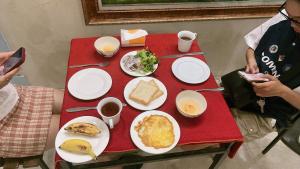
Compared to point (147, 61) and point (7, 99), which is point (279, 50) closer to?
point (147, 61)

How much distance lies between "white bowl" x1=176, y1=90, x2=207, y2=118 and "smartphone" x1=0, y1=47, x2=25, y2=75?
775mm

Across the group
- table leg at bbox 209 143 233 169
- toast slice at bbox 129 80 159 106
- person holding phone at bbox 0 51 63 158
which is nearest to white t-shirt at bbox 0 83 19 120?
person holding phone at bbox 0 51 63 158

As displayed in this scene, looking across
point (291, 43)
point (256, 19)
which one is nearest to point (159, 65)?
point (291, 43)

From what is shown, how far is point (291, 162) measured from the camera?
191 centimetres

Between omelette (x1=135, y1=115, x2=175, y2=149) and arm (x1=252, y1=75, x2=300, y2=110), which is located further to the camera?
arm (x1=252, y1=75, x2=300, y2=110)

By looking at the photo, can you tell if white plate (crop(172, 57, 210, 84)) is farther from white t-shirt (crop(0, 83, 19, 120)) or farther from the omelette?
white t-shirt (crop(0, 83, 19, 120))

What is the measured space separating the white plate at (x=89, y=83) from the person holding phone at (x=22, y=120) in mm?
241

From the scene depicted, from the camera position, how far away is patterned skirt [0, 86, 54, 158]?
1188mm

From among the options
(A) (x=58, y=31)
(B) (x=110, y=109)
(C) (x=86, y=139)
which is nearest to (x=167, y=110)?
(B) (x=110, y=109)

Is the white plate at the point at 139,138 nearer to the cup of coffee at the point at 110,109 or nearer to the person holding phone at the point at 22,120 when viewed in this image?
the cup of coffee at the point at 110,109

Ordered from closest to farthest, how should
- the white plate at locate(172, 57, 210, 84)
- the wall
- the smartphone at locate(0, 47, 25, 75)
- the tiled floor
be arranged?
the smartphone at locate(0, 47, 25, 75) < the white plate at locate(172, 57, 210, 84) < the wall < the tiled floor

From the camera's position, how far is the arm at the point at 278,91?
3.96ft

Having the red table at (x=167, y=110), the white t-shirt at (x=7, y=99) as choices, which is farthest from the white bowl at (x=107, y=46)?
the white t-shirt at (x=7, y=99)

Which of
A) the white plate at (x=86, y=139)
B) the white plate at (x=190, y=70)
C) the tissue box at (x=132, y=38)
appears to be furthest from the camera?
the tissue box at (x=132, y=38)
